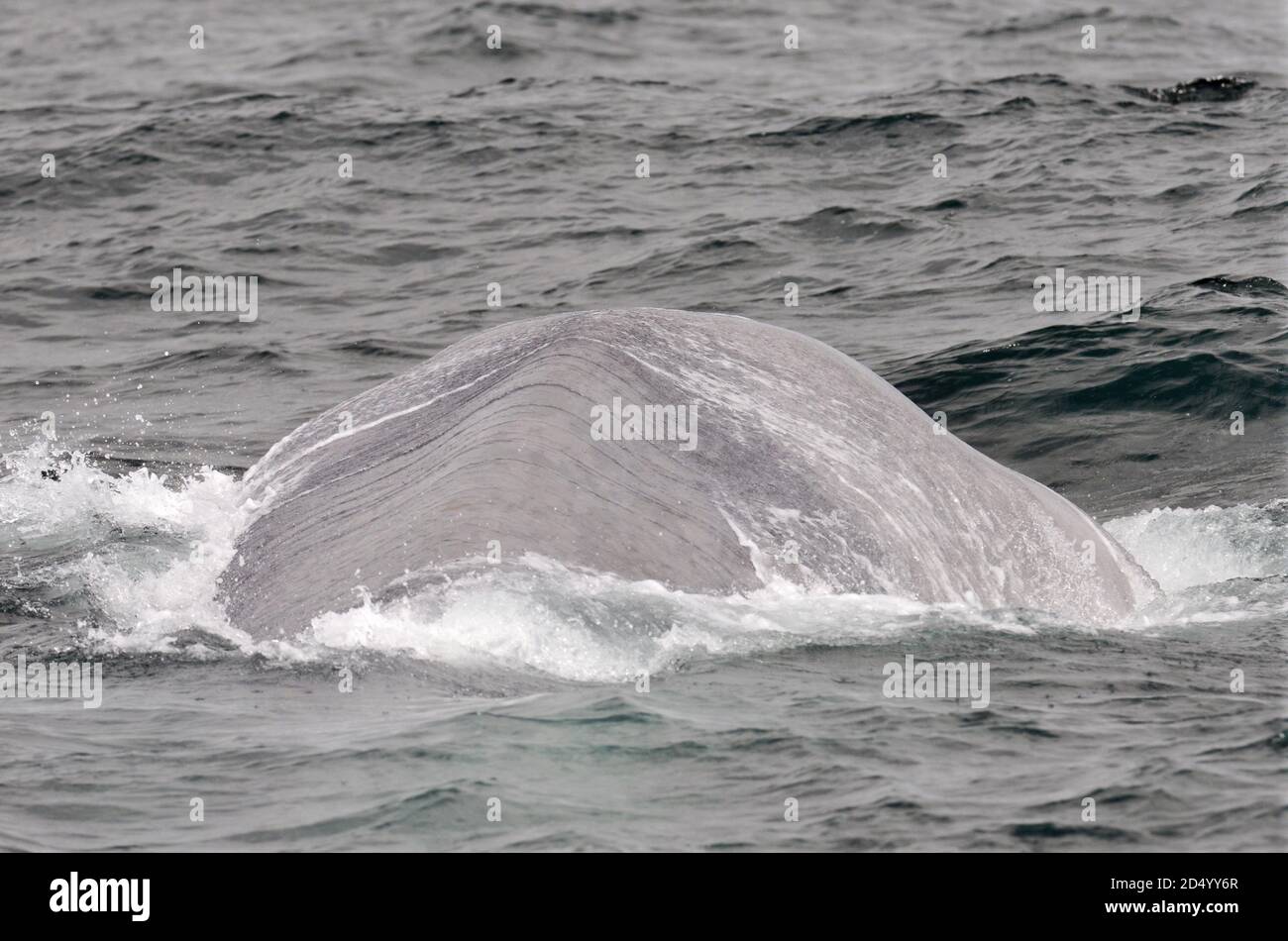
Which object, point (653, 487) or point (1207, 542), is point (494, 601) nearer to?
point (653, 487)

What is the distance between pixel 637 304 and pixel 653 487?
10.8m

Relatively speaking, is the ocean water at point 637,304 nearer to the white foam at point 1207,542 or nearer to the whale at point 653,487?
the white foam at point 1207,542

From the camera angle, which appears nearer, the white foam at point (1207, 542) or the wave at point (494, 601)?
the wave at point (494, 601)

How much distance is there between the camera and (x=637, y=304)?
19.1 m

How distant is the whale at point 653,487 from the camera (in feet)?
26.6

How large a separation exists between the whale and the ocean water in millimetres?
A: 230

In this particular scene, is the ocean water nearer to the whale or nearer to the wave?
the wave

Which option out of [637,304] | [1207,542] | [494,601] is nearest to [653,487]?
[494,601]

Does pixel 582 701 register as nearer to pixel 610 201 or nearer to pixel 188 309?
pixel 188 309

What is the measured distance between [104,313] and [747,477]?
13064 mm

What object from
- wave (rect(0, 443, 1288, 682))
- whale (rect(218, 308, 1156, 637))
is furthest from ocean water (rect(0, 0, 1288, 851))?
whale (rect(218, 308, 1156, 637))

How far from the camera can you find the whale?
8.09m

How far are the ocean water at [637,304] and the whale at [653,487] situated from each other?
230mm

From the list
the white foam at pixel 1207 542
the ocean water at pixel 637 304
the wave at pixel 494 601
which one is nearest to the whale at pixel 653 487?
the wave at pixel 494 601
